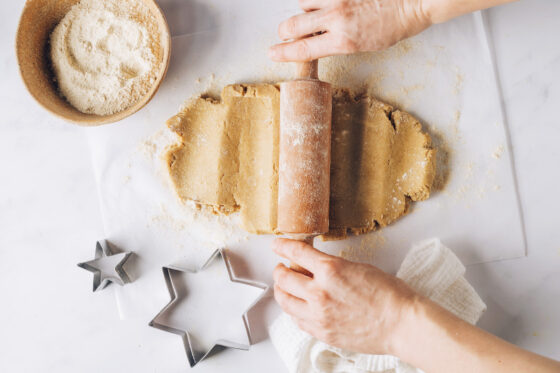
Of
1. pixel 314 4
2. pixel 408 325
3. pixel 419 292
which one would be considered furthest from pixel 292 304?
pixel 314 4

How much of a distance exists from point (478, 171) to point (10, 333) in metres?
1.88

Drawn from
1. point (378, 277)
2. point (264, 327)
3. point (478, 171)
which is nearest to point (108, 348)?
point (264, 327)

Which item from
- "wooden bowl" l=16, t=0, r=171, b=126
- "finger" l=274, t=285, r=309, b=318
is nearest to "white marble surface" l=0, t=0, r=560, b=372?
"wooden bowl" l=16, t=0, r=171, b=126

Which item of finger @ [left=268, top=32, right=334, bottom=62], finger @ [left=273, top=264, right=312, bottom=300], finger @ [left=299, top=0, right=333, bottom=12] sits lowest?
finger @ [left=273, top=264, right=312, bottom=300]

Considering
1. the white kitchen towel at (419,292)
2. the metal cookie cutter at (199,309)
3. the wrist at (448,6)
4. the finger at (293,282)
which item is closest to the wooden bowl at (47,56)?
the metal cookie cutter at (199,309)

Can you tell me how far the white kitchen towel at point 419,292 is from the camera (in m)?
1.45

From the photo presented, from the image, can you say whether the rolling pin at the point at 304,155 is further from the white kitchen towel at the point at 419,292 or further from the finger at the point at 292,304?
the white kitchen towel at the point at 419,292

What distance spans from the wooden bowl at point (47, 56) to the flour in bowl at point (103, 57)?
31 mm

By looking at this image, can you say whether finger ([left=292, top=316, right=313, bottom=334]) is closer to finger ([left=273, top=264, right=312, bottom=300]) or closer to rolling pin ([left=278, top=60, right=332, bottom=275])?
finger ([left=273, top=264, right=312, bottom=300])

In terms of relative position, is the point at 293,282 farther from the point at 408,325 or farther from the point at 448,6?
the point at 448,6

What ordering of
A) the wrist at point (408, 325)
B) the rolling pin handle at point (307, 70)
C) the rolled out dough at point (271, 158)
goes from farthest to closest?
the rolled out dough at point (271, 158)
the rolling pin handle at point (307, 70)
the wrist at point (408, 325)

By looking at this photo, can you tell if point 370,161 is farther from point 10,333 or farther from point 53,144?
point 10,333

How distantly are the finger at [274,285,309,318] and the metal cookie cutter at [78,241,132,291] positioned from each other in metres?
0.59

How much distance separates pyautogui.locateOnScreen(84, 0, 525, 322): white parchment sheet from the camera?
5.08 feet
